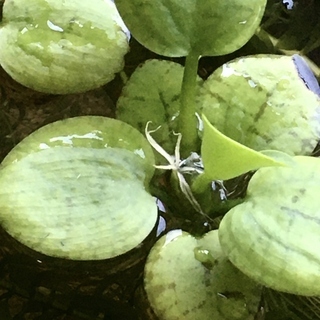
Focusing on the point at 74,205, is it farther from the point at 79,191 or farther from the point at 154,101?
the point at 154,101

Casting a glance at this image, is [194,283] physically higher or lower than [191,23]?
lower

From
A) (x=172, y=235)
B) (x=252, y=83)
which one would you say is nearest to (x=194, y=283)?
(x=172, y=235)

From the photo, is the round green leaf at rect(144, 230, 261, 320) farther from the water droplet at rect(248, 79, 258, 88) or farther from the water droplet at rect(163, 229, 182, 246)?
the water droplet at rect(248, 79, 258, 88)

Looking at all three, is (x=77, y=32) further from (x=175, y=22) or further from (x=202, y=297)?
(x=202, y=297)

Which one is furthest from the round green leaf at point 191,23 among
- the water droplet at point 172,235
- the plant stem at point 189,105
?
the water droplet at point 172,235

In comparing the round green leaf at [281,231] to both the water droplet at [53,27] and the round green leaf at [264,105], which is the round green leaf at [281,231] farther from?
the water droplet at [53,27]

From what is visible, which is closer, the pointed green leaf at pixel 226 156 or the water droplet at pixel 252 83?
the pointed green leaf at pixel 226 156
